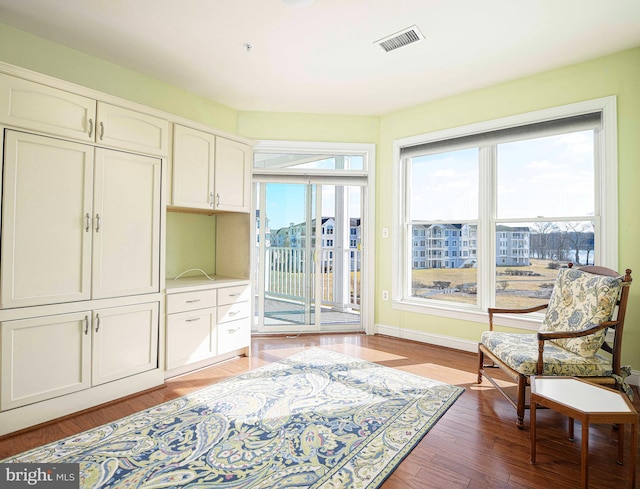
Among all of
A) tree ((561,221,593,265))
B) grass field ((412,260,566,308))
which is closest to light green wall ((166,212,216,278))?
grass field ((412,260,566,308))

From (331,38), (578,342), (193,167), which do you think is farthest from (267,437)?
(331,38)

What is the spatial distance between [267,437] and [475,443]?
1.26 meters

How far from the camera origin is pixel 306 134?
171 inches

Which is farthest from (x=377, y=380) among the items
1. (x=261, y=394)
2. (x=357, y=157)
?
(x=357, y=157)

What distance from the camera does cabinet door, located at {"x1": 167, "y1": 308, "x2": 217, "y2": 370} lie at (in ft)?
9.62

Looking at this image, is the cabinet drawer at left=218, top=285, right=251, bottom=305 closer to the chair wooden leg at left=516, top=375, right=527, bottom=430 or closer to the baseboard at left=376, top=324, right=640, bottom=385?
the baseboard at left=376, top=324, right=640, bottom=385

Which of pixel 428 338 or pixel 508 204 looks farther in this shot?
pixel 428 338

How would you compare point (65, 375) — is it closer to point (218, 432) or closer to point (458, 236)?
point (218, 432)

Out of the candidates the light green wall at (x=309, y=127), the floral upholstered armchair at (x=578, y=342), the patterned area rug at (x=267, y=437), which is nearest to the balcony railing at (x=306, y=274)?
the light green wall at (x=309, y=127)

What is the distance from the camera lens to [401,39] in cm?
274

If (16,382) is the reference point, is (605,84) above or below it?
above

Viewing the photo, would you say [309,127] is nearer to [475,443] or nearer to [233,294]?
Result: [233,294]

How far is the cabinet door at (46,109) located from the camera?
2071 mm

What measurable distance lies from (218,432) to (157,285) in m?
1.33
